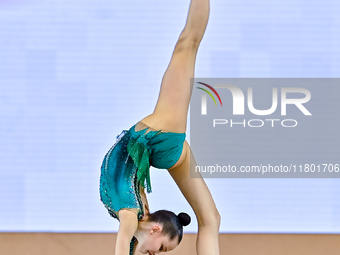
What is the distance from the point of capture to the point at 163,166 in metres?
1.93

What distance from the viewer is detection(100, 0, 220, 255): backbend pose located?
1792mm

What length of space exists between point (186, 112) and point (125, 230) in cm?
55

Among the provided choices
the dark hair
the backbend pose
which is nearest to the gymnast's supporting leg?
the backbend pose

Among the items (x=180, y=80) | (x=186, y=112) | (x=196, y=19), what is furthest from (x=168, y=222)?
(x=196, y=19)

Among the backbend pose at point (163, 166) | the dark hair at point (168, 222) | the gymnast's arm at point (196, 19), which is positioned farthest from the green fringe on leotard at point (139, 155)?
the gymnast's arm at point (196, 19)

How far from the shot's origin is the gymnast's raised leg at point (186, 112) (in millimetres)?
1902

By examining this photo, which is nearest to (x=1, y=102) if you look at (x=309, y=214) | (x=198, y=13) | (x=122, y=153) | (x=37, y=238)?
(x=37, y=238)

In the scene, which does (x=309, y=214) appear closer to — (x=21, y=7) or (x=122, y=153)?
(x=122, y=153)

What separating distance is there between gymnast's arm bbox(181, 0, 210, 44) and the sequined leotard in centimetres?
41

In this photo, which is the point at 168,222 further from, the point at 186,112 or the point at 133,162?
the point at 186,112

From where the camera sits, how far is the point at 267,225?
2619 mm

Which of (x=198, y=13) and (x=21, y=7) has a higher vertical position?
(x=21, y=7)

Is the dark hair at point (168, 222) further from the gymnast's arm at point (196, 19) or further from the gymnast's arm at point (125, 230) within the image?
the gymnast's arm at point (196, 19)

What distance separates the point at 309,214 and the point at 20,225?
160 cm
